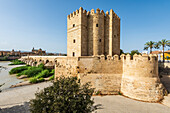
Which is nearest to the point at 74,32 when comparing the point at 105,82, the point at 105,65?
the point at 105,65

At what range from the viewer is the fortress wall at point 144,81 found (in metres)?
9.75

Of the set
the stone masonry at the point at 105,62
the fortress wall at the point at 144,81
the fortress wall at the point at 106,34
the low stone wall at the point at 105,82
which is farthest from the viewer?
the fortress wall at the point at 106,34

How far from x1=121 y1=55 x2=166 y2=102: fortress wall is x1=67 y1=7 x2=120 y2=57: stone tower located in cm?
653

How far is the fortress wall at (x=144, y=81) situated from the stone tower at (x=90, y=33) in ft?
21.4

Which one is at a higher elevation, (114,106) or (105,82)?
(105,82)

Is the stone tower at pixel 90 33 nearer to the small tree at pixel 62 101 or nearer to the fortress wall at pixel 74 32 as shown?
the fortress wall at pixel 74 32

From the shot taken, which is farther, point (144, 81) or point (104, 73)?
point (104, 73)

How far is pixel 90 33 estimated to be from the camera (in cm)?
1575

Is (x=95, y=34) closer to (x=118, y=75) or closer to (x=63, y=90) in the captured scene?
(x=118, y=75)

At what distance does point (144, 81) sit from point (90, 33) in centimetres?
1210

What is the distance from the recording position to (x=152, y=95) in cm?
966

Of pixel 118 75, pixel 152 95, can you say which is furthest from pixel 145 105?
pixel 118 75

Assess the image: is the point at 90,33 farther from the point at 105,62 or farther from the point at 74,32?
the point at 105,62

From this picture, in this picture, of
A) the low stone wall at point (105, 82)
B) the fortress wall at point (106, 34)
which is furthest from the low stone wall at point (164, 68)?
the fortress wall at point (106, 34)
